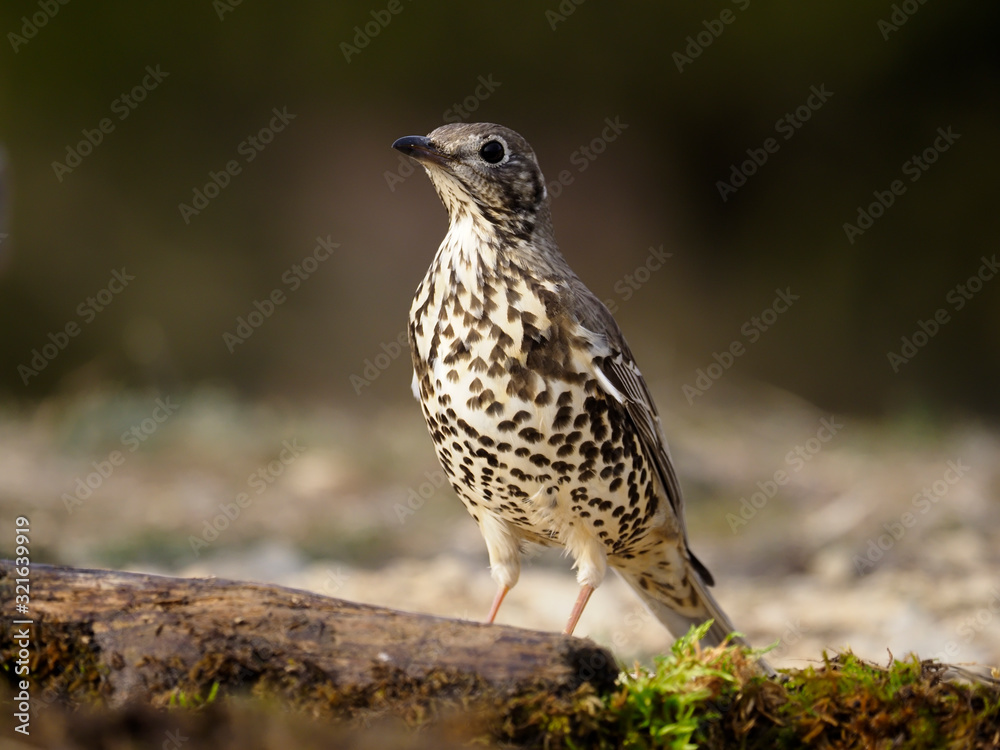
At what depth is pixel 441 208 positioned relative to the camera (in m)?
11.6

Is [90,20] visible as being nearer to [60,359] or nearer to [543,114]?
[60,359]

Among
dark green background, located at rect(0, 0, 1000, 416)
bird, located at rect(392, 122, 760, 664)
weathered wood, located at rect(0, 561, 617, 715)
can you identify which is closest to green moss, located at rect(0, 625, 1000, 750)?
weathered wood, located at rect(0, 561, 617, 715)

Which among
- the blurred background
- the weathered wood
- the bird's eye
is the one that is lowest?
the weathered wood

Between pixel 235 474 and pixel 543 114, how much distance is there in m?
5.82

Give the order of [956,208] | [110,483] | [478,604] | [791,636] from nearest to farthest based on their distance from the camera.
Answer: [791,636] → [478,604] → [110,483] → [956,208]

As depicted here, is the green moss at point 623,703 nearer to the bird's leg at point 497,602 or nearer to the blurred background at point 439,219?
the bird's leg at point 497,602

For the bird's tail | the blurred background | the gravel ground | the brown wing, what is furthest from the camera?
the blurred background

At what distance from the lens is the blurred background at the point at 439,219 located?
10.8 m

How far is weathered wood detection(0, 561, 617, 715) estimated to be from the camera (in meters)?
2.63

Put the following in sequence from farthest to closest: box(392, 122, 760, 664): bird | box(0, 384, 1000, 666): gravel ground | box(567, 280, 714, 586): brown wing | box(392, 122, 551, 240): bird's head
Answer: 1. box(0, 384, 1000, 666): gravel ground
2. box(392, 122, 551, 240): bird's head
3. box(567, 280, 714, 586): brown wing
4. box(392, 122, 760, 664): bird

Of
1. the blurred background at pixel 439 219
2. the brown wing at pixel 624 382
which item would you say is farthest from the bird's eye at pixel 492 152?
the blurred background at pixel 439 219

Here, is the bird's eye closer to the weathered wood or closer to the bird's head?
the bird's head

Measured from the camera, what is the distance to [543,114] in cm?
1174

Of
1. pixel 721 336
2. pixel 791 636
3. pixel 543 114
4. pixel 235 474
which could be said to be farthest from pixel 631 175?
pixel 791 636
